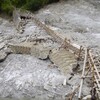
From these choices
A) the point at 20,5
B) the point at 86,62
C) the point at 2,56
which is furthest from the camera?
the point at 20,5

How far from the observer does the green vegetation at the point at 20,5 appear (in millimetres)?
30561

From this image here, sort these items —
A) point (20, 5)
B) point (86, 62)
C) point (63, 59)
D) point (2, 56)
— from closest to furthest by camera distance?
point (86, 62) < point (63, 59) < point (2, 56) < point (20, 5)

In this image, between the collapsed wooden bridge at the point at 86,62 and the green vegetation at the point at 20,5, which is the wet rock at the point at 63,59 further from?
the green vegetation at the point at 20,5

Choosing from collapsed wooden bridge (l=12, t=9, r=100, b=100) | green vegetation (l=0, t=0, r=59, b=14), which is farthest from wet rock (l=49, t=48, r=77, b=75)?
green vegetation (l=0, t=0, r=59, b=14)

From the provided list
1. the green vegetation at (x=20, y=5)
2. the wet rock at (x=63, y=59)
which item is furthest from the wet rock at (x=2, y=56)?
the green vegetation at (x=20, y=5)

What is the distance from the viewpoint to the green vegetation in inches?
1203

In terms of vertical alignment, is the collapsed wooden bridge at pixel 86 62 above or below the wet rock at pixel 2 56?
above

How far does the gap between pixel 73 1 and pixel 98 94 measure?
19.3 metres

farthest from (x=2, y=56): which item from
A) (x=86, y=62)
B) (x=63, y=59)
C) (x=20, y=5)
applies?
(x=20, y=5)

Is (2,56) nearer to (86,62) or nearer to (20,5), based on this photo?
(86,62)

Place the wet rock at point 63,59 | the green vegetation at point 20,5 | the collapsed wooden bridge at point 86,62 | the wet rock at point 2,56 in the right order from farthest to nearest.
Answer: the green vegetation at point 20,5, the wet rock at point 2,56, the wet rock at point 63,59, the collapsed wooden bridge at point 86,62

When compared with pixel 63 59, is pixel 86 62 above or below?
above

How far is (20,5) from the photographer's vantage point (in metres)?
31.8

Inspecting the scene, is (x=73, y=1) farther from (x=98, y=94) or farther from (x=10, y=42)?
(x=98, y=94)
